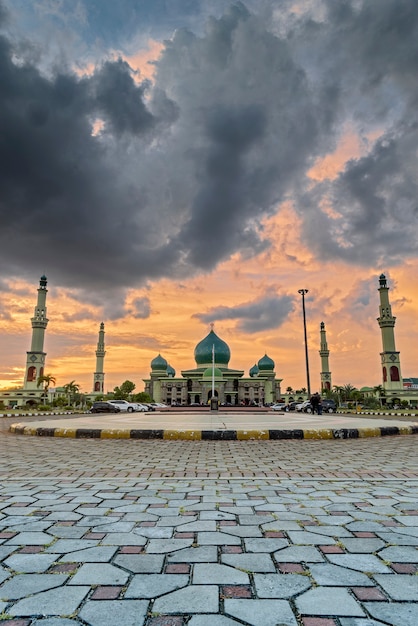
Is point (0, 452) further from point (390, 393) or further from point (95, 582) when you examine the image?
point (390, 393)

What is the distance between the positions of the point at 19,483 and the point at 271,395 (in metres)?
79.4

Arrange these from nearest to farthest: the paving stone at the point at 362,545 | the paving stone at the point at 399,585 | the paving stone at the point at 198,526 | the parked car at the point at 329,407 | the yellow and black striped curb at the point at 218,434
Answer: the paving stone at the point at 399,585, the paving stone at the point at 362,545, the paving stone at the point at 198,526, the yellow and black striped curb at the point at 218,434, the parked car at the point at 329,407

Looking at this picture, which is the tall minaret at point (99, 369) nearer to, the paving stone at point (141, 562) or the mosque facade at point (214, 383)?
the mosque facade at point (214, 383)

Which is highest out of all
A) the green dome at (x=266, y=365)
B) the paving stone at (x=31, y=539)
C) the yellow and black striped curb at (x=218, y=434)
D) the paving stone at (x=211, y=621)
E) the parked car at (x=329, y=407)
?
the green dome at (x=266, y=365)

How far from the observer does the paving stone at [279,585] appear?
204 centimetres

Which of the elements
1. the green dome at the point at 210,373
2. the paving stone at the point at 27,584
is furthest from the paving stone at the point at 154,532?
the green dome at the point at 210,373

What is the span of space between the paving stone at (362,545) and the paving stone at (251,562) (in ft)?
1.92

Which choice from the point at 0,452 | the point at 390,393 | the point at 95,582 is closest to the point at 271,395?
the point at 390,393

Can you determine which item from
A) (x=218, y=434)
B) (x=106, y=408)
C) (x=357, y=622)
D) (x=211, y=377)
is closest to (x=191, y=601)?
(x=357, y=622)

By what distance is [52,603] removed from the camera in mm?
1956

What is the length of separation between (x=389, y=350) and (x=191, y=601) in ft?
233

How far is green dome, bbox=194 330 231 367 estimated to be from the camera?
75.4 meters

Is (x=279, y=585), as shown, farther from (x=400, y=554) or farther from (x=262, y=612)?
(x=400, y=554)

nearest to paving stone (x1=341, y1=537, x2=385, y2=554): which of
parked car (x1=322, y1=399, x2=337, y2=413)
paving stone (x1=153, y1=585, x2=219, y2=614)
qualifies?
paving stone (x1=153, y1=585, x2=219, y2=614)
